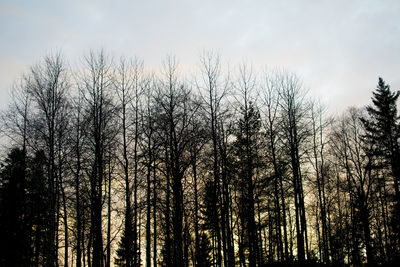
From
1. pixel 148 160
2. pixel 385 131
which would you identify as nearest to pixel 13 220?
pixel 148 160

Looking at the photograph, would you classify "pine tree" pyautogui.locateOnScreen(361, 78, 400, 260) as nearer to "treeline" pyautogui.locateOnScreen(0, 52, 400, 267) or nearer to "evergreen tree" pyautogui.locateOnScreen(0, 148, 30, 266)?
"treeline" pyautogui.locateOnScreen(0, 52, 400, 267)

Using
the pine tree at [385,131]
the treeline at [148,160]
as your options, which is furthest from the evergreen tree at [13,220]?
the pine tree at [385,131]

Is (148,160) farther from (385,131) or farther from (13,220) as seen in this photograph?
(385,131)

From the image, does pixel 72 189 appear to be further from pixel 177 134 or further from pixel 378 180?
pixel 378 180

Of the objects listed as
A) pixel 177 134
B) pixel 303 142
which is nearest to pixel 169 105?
pixel 177 134

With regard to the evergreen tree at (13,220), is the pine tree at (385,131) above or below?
above

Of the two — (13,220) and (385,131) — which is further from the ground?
(385,131)

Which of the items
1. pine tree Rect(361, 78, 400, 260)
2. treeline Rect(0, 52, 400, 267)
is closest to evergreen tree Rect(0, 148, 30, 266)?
treeline Rect(0, 52, 400, 267)

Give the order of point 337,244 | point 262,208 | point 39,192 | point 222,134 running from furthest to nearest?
point 337,244 < point 262,208 < point 222,134 < point 39,192

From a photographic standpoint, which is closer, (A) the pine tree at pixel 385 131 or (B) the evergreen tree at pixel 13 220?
(B) the evergreen tree at pixel 13 220

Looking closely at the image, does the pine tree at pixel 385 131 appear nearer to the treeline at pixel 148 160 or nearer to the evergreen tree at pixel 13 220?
the treeline at pixel 148 160

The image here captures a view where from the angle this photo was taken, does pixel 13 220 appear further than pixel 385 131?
No

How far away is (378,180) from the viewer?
26.7 metres

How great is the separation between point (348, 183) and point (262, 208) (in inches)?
375
